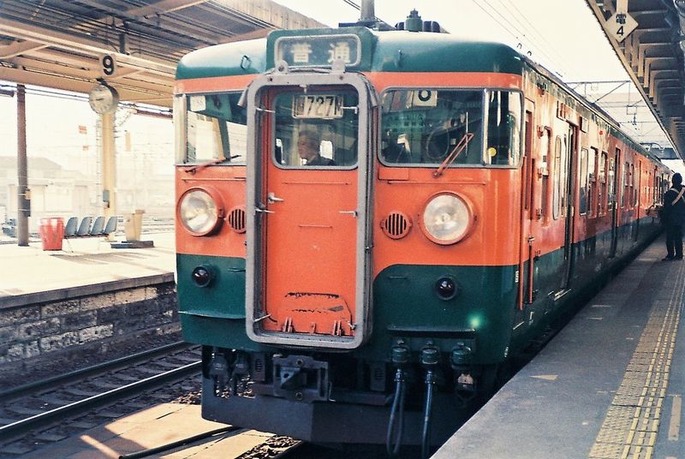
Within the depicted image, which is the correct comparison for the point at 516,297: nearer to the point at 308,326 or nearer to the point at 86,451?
the point at 308,326

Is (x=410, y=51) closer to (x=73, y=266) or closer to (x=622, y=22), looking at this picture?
(x=622, y=22)

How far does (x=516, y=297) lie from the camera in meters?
5.45

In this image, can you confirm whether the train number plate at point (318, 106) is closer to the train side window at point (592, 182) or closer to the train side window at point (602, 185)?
the train side window at point (592, 182)

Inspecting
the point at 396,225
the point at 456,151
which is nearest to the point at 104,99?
the point at 396,225

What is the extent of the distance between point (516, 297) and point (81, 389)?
18.6 ft

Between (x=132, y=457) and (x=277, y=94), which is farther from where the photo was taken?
(x=132, y=457)

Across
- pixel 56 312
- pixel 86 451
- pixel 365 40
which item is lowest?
pixel 86 451

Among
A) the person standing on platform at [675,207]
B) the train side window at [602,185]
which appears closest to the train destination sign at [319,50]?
the train side window at [602,185]

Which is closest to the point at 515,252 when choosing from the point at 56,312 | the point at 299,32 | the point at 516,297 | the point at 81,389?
the point at 516,297

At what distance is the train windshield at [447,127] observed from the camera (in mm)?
5055

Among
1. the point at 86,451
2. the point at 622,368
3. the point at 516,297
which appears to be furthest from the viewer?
the point at 86,451

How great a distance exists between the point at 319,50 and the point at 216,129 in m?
0.96

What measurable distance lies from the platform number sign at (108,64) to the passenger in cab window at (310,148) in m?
7.85

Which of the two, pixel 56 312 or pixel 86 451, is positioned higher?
pixel 56 312
